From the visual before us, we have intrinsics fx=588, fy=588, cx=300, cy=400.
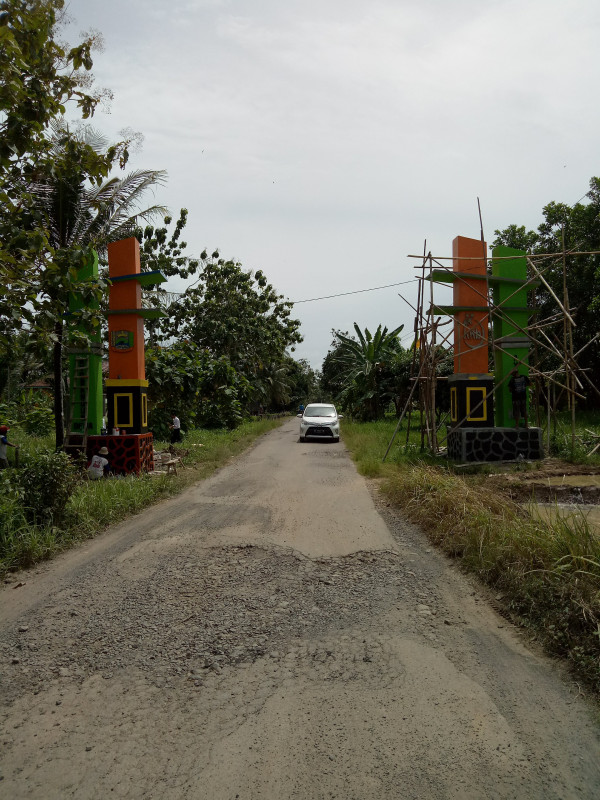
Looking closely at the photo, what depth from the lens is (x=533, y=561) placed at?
4531 millimetres

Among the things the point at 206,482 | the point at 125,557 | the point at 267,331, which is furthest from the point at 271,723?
the point at 267,331

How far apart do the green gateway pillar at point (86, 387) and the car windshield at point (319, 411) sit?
1110cm

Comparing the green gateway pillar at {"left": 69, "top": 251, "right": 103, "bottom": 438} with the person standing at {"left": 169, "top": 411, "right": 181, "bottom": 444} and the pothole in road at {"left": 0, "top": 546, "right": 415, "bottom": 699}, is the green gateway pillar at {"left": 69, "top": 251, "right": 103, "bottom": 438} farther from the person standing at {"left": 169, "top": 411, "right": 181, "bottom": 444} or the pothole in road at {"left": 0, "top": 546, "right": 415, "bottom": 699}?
the pothole in road at {"left": 0, "top": 546, "right": 415, "bottom": 699}

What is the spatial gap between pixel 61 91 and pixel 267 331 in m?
26.0

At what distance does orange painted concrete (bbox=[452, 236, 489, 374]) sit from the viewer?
41.7 ft

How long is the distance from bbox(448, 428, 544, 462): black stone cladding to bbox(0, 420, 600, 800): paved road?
673 centimetres

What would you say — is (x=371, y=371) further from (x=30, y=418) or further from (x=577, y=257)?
(x=30, y=418)

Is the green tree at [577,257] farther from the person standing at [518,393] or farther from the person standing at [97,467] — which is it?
the person standing at [97,467]

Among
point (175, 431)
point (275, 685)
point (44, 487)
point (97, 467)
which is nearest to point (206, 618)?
point (275, 685)

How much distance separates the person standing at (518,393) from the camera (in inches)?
491

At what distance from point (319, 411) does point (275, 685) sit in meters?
18.5

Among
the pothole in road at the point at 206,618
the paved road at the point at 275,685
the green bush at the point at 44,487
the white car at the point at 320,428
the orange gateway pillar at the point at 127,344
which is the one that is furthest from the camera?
the white car at the point at 320,428

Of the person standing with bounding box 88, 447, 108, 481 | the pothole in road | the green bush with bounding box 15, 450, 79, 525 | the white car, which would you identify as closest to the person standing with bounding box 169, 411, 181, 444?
the white car

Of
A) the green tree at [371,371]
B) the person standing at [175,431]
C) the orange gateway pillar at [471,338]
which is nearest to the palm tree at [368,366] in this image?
the green tree at [371,371]
